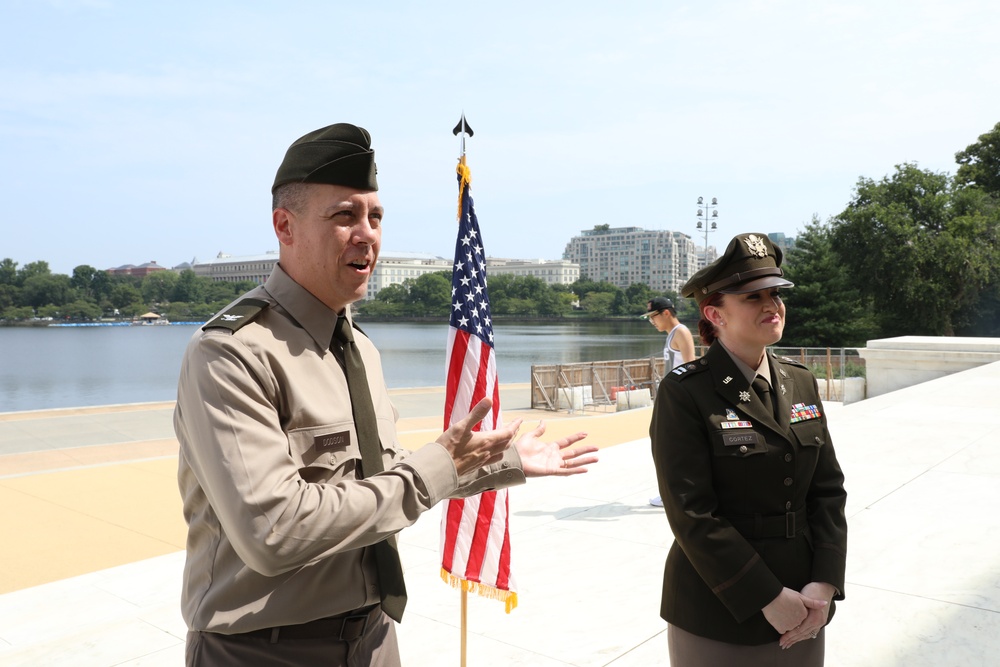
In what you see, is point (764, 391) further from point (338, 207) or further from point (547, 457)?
point (338, 207)

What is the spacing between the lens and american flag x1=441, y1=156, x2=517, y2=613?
4.02 metres

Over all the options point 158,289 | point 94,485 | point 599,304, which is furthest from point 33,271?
point 94,485

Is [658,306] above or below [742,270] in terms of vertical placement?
below

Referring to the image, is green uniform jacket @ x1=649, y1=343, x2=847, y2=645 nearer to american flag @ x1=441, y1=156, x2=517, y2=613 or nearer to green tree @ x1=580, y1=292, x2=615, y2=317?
american flag @ x1=441, y1=156, x2=517, y2=613

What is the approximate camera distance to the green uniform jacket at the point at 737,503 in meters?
2.40

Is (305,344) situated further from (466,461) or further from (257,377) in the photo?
(466,461)

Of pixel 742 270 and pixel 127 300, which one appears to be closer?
pixel 742 270

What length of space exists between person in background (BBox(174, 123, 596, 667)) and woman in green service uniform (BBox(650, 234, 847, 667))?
2.38 feet

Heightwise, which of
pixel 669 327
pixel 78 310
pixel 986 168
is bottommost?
pixel 78 310

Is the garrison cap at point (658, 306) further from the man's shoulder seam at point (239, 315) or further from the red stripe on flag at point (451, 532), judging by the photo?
the man's shoulder seam at point (239, 315)

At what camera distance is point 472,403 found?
164 inches

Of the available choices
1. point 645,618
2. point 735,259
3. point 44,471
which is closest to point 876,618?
point 645,618

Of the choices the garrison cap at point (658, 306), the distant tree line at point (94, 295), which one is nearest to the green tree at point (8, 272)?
the distant tree line at point (94, 295)

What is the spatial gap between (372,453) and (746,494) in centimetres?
124
